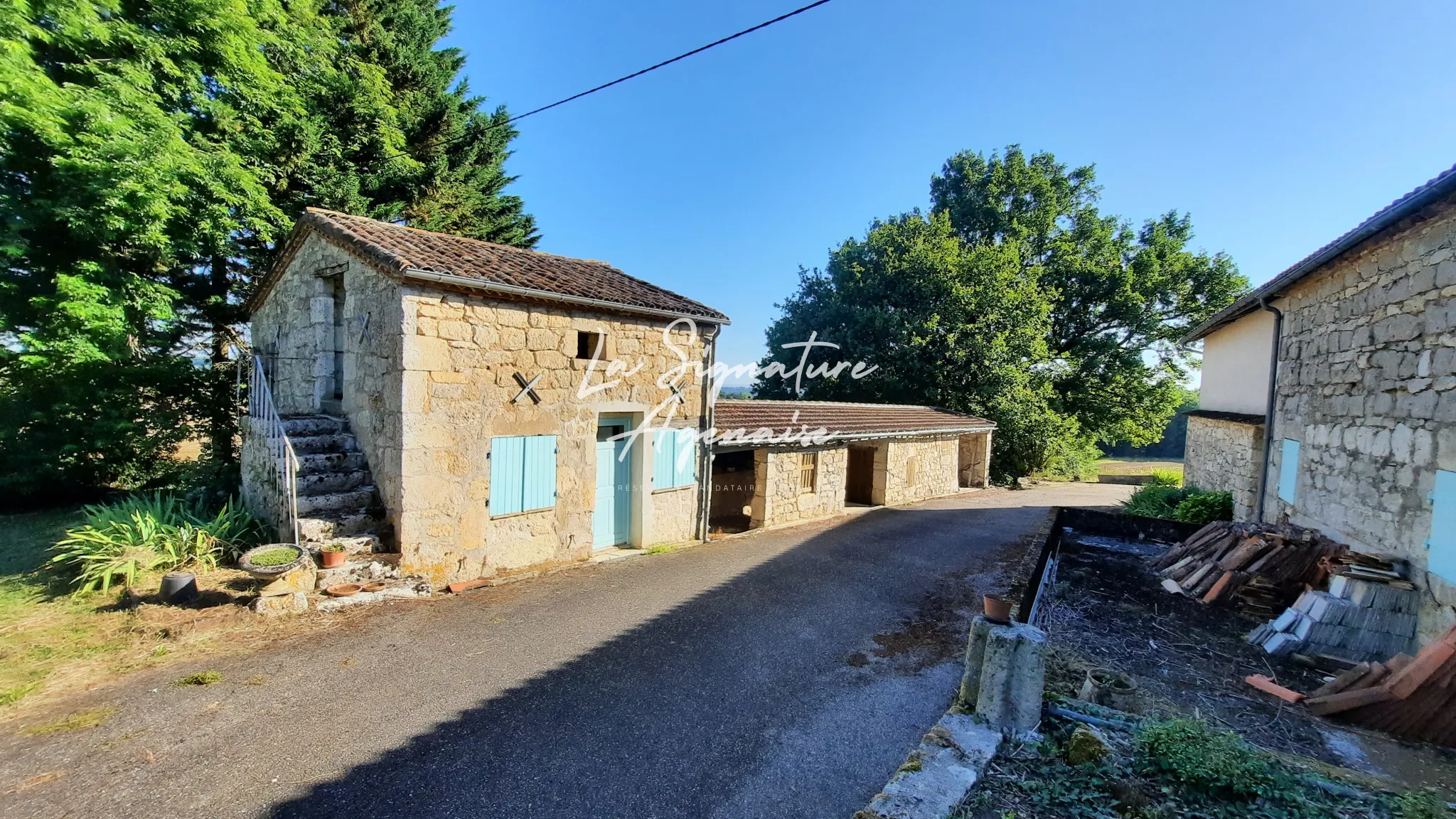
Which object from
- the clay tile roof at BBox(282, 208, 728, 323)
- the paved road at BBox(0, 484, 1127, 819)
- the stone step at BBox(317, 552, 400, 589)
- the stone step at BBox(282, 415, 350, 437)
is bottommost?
the paved road at BBox(0, 484, 1127, 819)

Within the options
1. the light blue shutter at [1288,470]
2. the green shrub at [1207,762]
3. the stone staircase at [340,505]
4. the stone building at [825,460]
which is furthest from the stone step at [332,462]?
A: the light blue shutter at [1288,470]

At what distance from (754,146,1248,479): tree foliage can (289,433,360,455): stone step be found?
57.6 ft

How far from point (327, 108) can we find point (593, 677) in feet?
47.3

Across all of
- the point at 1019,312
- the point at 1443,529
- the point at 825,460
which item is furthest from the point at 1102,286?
the point at 1443,529

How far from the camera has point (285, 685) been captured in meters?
4.34

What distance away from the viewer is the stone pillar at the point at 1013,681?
3098mm

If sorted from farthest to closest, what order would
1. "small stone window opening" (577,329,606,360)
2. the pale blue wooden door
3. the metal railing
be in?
the pale blue wooden door, "small stone window opening" (577,329,606,360), the metal railing

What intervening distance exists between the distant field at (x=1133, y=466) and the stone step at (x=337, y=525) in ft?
103

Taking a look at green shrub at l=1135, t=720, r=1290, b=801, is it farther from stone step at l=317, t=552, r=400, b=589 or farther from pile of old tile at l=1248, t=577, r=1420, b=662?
stone step at l=317, t=552, r=400, b=589

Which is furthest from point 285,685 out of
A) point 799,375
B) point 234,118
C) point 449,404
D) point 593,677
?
point 799,375

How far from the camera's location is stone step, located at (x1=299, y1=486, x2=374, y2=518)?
6230 millimetres

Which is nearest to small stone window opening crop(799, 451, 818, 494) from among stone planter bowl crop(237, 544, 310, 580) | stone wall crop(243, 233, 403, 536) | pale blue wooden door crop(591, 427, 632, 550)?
pale blue wooden door crop(591, 427, 632, 550)

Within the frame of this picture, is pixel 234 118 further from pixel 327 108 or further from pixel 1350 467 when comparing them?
pixel 1350 467

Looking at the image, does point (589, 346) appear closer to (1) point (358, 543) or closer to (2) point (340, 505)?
(2) point (340, 505)
